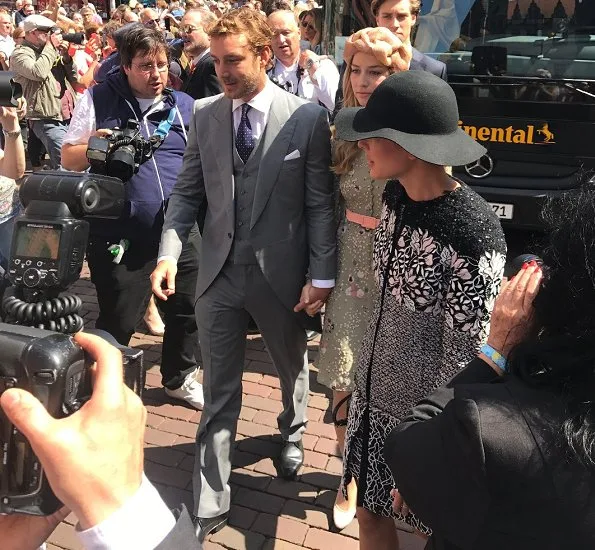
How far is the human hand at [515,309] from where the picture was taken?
1.34 meters

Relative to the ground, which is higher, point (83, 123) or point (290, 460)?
point (83, 123)

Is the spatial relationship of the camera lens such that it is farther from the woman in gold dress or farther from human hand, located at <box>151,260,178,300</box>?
the woman in gold dress

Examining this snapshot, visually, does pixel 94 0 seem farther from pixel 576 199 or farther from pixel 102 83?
pixel 576 199

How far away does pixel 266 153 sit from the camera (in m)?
2.45

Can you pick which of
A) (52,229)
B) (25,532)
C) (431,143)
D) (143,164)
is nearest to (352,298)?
(431,143)

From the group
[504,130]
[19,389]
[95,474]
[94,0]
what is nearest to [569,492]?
[95,474]

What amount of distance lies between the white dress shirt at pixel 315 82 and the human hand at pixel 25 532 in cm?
429

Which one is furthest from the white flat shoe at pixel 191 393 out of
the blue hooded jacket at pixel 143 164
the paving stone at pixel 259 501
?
the blue hooded jacket at pixel 143 164

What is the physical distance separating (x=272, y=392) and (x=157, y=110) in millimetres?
1625

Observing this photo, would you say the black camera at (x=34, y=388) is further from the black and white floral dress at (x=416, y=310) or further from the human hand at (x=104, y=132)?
the human hand at (x=104, y=132)

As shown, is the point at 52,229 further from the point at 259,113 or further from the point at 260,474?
the point at 260,474

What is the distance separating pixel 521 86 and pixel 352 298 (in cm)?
318

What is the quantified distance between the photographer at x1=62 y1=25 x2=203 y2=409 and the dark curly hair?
7.23 feet

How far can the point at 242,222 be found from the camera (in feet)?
8.20
